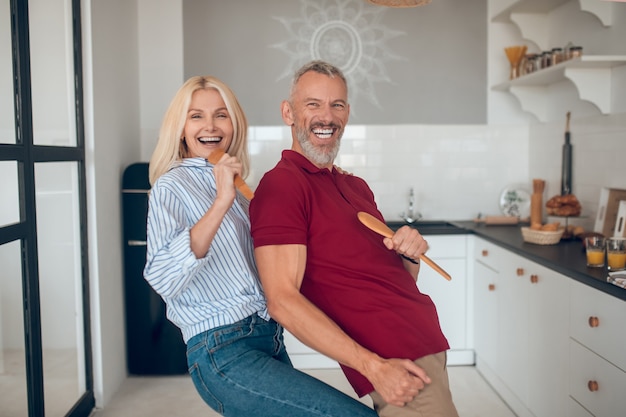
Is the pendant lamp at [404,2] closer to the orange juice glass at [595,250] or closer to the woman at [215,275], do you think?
the woman at [215,275]

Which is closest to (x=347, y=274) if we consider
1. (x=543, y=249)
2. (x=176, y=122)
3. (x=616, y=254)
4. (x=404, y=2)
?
(x=176, y=122)

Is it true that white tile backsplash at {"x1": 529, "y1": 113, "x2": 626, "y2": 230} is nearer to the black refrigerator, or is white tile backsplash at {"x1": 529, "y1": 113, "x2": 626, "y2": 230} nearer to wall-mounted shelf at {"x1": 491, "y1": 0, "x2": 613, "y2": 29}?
wall-mounted shelf at {"x1": 491, "y1": 0, "x2": 613, "y2": 29}

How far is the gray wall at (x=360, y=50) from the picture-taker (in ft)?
15.1

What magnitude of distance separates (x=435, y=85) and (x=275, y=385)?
3.52 meters

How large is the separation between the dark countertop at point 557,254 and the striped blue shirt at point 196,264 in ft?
4.39

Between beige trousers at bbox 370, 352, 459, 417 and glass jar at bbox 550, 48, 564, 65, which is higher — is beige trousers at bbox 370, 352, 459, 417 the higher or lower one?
the lower one

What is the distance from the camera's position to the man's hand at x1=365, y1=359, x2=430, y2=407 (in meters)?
1.49

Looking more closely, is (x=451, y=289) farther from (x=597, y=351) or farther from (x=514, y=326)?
(x=597, y=351)

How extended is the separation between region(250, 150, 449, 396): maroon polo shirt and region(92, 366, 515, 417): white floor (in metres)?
2.11

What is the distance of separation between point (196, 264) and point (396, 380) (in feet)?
1.68

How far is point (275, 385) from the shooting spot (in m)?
1.55

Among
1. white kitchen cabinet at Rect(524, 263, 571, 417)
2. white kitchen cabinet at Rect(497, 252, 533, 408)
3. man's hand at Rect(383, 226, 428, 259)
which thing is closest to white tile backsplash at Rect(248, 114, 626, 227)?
white kitchen cabinet at Rect(497, 252, 533, 408)

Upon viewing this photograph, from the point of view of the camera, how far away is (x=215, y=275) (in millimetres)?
1676

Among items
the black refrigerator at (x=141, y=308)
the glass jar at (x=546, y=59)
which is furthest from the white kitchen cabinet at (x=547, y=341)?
the black refrigerator at (x=141, y=308)
